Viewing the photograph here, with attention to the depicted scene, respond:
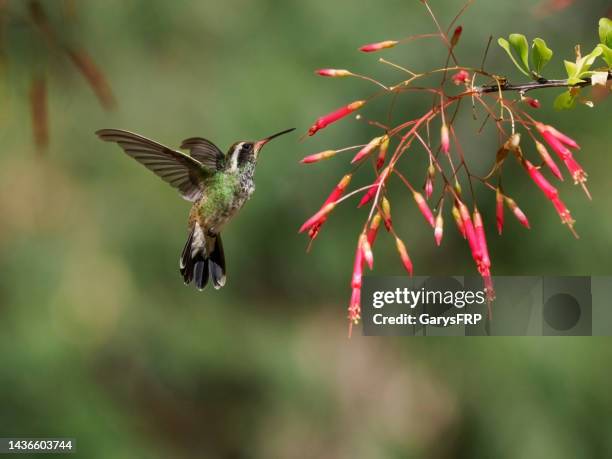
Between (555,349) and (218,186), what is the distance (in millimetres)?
2332

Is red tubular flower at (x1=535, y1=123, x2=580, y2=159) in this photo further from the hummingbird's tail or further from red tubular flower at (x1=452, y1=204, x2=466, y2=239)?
the hummingbird's tail

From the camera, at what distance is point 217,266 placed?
937mm

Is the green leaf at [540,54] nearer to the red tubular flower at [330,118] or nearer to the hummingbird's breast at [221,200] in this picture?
the red tubular flower at [330,118]

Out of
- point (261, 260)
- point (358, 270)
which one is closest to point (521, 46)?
point (358, 270)

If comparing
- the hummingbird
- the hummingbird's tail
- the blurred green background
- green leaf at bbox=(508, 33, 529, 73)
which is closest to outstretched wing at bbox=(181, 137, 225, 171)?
the hummingbird

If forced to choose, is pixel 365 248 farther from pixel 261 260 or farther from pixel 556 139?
pixel 261 260

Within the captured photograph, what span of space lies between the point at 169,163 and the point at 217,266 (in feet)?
0.50

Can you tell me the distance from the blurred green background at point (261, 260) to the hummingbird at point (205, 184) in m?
1.98

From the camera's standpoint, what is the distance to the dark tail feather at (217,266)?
90 centimetres

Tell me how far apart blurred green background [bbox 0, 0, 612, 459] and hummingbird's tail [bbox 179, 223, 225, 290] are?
2087mm

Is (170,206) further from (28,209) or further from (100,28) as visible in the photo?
(100,28)

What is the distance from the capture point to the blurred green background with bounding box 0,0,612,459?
3066 mm

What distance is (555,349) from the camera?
3057mm

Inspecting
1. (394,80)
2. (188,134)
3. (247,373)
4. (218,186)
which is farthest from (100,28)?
(218,186)
